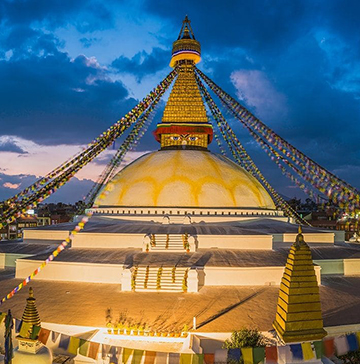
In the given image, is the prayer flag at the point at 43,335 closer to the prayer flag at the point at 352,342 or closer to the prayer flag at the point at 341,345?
the prayer flag at the point at 341,345

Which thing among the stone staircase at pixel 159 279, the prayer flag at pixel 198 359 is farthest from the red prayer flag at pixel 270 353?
the stone staircase at pixel 159 279

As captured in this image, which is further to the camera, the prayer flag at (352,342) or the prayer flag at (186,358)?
the prayer flag at (352,342)

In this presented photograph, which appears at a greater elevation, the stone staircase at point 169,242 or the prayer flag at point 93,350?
the stone staircase at point 169,242

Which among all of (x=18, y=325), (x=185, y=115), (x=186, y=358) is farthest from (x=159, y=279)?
(x=185, y=115)

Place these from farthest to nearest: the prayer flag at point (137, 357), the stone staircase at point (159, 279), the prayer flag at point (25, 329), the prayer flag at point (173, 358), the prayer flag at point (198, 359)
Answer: the stone staircase at point (159, 279)
the prayer flag at point (25, 329)
the prayer flag at point (137, 357)
the prayer flag at point (173, 358)
the prayer flag at point (198, 359)

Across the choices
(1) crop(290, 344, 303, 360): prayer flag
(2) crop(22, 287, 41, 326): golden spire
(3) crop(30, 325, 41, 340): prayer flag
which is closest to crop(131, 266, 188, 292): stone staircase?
(2) crop(22, 287, 41, 326): golden spire

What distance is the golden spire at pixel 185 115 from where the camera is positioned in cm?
1716

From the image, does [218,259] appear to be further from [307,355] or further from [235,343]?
[307,355]

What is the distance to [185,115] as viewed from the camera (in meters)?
17.3

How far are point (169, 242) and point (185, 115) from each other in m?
7.84

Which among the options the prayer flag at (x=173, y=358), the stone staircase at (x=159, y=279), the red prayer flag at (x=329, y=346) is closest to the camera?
the prayer flag at (x=173, y=358)

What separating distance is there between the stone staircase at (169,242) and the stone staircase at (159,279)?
169 cm

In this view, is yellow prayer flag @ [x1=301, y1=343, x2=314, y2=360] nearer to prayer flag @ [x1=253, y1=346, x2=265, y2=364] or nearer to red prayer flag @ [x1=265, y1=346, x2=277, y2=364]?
red prayer flag @ [x1=265, y1=346, x2=277, y2=364]

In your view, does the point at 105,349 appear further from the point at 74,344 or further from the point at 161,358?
the point at 161,358
